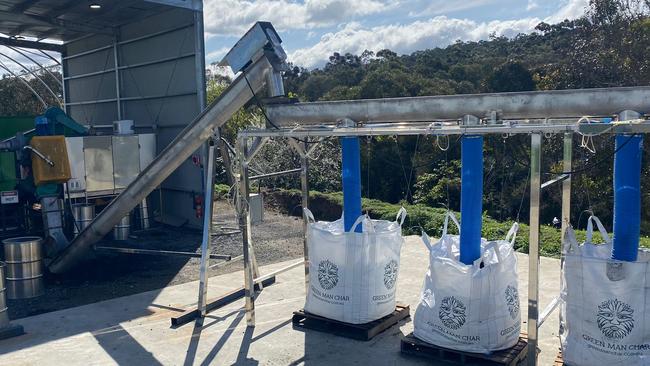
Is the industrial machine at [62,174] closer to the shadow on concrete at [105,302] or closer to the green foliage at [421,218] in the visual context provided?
the shadow on concrete at [105,302]

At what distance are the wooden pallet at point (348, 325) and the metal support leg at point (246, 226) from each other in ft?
1.85

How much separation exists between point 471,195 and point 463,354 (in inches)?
62.8

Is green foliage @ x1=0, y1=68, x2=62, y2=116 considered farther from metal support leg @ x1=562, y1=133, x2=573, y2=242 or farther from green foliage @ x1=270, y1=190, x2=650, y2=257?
metal support leg @ x1=562, y1=133, x2=573, y2=242

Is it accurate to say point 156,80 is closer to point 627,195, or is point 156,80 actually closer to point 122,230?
point 122,230

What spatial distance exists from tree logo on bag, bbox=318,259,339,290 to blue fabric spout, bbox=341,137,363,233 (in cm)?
47

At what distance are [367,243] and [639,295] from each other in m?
2.76

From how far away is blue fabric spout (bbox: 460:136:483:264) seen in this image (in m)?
5.59

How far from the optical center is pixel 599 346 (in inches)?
204

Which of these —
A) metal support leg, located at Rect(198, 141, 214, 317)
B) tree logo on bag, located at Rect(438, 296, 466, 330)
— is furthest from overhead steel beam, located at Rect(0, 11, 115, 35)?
tree logo on bag, located at Rect(438, 296, 466, 330)

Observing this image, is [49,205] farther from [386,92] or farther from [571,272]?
[386,92]

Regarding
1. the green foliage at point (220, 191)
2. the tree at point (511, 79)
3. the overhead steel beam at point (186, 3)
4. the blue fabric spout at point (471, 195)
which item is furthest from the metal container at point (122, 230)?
the tree at point (511, 79)

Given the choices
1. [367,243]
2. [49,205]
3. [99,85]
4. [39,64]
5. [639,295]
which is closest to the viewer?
[639,295]

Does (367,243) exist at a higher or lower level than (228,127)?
lower

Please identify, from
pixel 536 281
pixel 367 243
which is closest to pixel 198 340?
pixel 367 243
